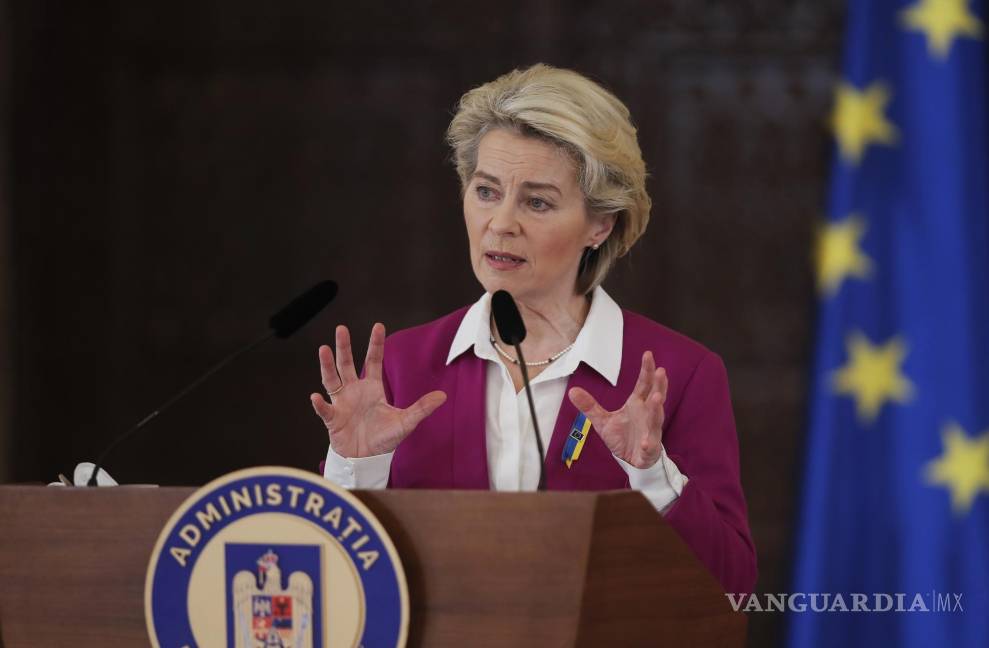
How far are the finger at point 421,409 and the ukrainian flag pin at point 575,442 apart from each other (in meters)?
0.30

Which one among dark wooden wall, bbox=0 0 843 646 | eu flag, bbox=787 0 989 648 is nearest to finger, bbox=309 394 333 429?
eu flag, bbox=787 0 989 648

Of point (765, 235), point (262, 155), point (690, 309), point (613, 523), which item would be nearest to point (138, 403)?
point (262, 155)

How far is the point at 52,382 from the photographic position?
394cm

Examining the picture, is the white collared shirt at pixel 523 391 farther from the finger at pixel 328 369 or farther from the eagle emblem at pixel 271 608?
the eagle emblem at pixel 271 608

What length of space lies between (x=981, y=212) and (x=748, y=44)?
2.98 ft

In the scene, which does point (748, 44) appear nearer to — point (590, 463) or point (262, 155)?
point (262, 155)

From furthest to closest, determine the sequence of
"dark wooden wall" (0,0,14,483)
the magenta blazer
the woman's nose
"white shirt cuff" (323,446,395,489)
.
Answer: "dark wooden wall" (0,0,14,483) → the woman's nose → the magenta blazer → "white shirt cuff" (323,446,395,489)

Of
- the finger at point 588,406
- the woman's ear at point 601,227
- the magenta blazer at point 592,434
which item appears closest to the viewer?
the finger at point 588,406

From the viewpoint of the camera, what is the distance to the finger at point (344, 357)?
6.11 feet

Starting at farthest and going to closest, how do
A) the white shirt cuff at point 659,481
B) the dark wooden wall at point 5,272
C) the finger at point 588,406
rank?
the dark wooden wall at point 5,272, the white shirt cuff at point 659,481, the finger at point 588,406

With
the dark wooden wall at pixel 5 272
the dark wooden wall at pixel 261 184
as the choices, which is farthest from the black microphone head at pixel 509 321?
the dark wooden wall at pixel 5 272

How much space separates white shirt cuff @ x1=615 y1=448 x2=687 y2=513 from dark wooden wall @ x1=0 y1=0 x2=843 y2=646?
1.93m

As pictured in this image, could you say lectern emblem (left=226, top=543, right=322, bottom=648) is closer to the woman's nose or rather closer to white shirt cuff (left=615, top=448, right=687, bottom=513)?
white shirt cuff (left=615, top=448, right=687, bottom=513)

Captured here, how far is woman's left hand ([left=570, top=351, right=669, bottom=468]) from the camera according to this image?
175cm
